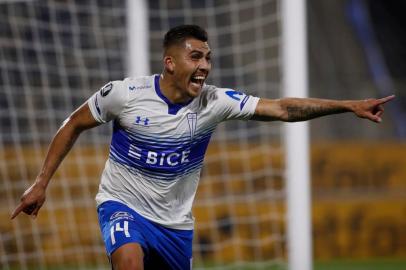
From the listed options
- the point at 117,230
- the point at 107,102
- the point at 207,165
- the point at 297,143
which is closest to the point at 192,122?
the point at 107,102

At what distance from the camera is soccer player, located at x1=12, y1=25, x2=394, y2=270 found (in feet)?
16.5

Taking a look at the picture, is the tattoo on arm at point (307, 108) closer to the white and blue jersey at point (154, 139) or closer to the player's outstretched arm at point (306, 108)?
the player's outstretched arm at point (306, 108)

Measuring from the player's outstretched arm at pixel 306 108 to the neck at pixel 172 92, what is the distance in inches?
17.6

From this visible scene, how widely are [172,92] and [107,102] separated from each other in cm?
39

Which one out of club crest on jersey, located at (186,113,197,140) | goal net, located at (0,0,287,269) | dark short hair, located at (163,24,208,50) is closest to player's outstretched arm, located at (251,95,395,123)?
club crest on jersey, located at (186,113,197,140)

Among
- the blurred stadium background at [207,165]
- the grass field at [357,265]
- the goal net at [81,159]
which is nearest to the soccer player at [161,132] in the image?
the blurred stadium background at [207,165]

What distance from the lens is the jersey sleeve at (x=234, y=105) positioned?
5172 millimetres

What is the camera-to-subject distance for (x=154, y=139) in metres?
5.07

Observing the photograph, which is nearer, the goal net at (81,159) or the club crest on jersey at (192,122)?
the club crest on jersey at (192,122)

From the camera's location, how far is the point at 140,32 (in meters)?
7.83

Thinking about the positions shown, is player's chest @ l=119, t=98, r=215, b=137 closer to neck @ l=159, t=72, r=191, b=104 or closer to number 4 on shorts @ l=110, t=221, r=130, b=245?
neck @ l=159, t=72, r=191, b=104

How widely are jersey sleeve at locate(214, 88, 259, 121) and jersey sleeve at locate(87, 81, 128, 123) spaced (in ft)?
1.85

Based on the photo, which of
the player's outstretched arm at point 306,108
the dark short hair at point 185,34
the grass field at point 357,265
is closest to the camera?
the player's outstretched arm at point 306,108

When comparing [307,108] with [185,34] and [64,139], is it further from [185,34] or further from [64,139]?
[64,139]
